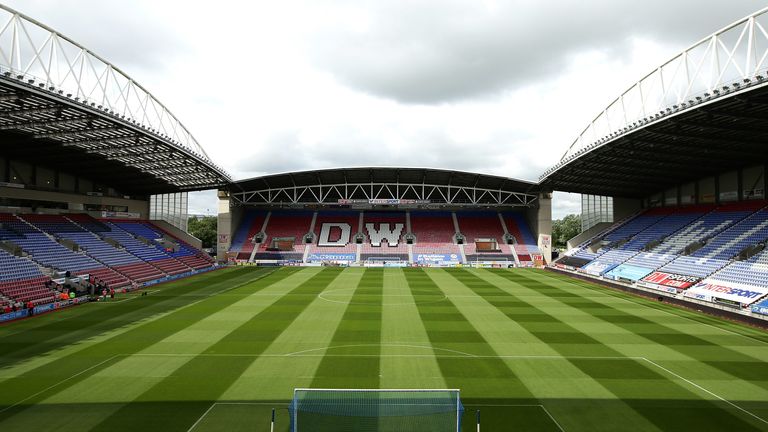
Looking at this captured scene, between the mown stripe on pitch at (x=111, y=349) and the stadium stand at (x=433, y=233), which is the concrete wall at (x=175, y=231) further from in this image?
the stadium stand at (x=433, y=233)

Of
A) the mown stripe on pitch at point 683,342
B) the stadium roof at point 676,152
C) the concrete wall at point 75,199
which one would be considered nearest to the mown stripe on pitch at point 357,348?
the mown stripe on pitch at point 683,342

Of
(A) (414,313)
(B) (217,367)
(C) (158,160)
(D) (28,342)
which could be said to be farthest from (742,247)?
(C) (158,160)

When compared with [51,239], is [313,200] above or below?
above

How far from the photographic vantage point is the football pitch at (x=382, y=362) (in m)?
11.2

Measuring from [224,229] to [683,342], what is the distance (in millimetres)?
52573

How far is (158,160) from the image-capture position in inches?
1518

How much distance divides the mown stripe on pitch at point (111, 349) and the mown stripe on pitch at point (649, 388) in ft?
57.0

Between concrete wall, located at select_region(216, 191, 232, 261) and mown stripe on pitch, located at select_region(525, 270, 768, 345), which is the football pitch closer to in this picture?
mown stripe on pitch, located at select_region(525, 270, 768, 345)

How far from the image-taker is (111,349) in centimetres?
1675

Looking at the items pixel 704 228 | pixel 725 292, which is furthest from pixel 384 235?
pixel 725 292

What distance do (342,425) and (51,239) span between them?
117 ft

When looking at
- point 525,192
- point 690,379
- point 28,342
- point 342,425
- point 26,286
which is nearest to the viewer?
point 342,425

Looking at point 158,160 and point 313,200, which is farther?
point 313,200

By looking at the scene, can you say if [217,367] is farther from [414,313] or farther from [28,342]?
[414,313]
